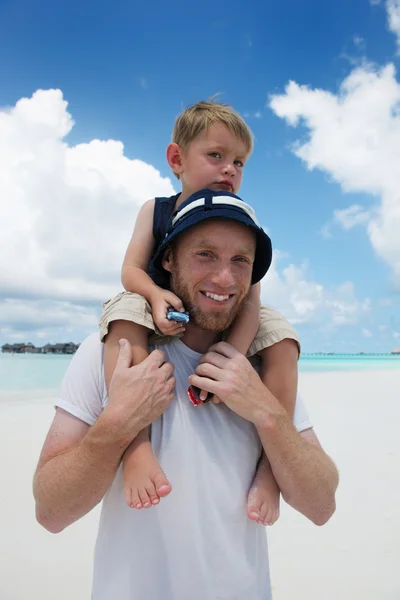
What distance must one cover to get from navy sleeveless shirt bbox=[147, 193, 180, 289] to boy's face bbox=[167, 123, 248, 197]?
0.43 feet

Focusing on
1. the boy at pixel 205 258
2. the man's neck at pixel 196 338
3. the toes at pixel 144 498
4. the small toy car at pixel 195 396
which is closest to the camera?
the toes at pixel 144 498

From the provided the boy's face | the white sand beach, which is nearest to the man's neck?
the boy's face

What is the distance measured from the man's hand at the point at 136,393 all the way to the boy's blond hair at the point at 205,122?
166cm

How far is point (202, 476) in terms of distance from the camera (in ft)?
5.86

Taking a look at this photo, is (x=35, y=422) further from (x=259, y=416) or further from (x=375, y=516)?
(x=259, y=416)

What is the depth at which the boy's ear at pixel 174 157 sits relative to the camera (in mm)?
3096

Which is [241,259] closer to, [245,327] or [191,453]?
[245,327]

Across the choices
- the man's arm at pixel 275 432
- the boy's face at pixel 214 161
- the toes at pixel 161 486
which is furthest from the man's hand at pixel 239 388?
the boy's face at pixel 214 161

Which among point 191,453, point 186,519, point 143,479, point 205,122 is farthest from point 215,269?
point 205,122

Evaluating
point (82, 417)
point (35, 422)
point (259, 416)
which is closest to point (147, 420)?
point (82, 417)

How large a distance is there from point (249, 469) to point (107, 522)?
1.92 ft

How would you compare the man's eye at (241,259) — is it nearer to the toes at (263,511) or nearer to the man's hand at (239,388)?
the man's hand at (239,388)

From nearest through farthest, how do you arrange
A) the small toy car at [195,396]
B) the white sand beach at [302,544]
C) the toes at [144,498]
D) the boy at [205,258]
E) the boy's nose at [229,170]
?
1. the toes at [144,498]
2. the boy at [205,258]
3. the small toy car at [195,396]
4. the boy's nose at [229,170]
5. the white sand beach at [302,544]

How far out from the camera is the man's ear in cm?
221
